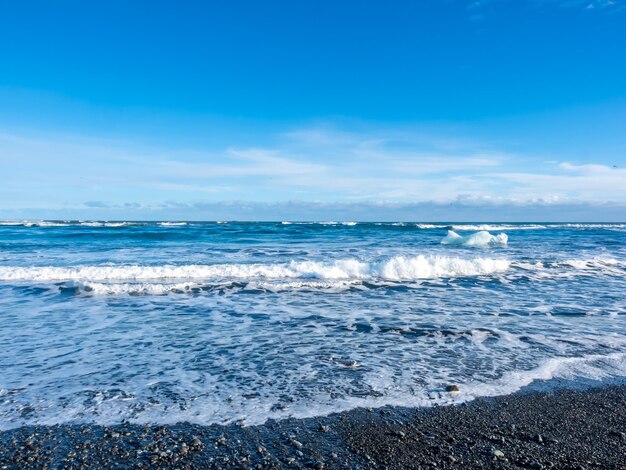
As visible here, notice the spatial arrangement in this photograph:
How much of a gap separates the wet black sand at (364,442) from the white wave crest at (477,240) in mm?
24004

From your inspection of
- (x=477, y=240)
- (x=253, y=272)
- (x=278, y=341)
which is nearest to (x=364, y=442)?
(x=278, y=341)

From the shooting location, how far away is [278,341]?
6.96 metres

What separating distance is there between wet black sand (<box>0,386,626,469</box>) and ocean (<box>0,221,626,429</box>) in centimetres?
26

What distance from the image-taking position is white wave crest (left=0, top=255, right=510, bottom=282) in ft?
45.6

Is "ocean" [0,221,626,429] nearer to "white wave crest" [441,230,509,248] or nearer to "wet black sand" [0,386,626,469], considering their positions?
"wet black sand" [0,386,626,469]

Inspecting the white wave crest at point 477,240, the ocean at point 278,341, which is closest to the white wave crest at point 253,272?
the ocean at point 278,341

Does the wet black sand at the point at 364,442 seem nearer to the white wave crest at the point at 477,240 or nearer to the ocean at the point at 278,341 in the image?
the ocean at the point at 278,341

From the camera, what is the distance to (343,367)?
5.69m

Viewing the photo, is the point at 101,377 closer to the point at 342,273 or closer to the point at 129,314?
the point at 129,314

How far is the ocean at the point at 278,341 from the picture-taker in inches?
183

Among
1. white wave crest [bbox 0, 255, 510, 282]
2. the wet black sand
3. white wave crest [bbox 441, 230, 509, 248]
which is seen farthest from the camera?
white wave crest [bbox 441, 230, 509, 248]

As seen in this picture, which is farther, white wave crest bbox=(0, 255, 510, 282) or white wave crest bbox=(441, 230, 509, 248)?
white wave crest bbox=(441, 230, 509, 248)

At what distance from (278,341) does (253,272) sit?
778 cm

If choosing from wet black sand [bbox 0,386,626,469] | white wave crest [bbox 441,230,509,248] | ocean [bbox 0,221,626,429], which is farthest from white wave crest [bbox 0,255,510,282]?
white wave crest [bbox 441,230,509,248]
